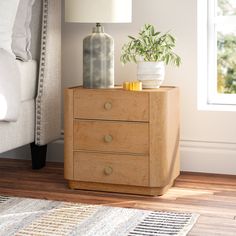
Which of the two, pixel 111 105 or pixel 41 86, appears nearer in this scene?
pixel 111 105

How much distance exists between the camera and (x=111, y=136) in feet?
9.80

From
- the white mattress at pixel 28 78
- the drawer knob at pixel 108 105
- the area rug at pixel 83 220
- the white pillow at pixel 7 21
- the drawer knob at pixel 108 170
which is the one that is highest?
the white pillow at pixel 7 21

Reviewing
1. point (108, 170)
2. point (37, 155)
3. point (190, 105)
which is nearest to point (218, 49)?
point (190, 105)

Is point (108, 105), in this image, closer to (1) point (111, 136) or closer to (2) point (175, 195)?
(1) point (111, 136)

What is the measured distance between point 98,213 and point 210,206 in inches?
20.1

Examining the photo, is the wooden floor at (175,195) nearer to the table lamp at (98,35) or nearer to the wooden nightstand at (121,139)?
the wooden nightstand at (121,139)

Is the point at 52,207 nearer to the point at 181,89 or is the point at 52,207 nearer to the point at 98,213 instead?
the point at 98,213

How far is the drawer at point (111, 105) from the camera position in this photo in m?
2.91

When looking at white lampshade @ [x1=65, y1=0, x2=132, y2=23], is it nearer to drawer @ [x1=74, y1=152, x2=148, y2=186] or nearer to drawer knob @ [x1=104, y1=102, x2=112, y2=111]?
drawer knob @ [x1=104, y1=102, x2=112, y2=111]

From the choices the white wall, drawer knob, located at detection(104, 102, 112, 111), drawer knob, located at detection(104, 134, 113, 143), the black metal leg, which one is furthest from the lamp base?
the black metal leg

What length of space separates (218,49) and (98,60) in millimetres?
820

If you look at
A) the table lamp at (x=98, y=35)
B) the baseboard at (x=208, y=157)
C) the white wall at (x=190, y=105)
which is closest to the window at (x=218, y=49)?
the white wall at (x=190, y=105)

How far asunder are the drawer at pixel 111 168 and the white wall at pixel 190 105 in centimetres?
58

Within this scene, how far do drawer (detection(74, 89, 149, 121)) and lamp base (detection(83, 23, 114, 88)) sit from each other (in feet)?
0.28
